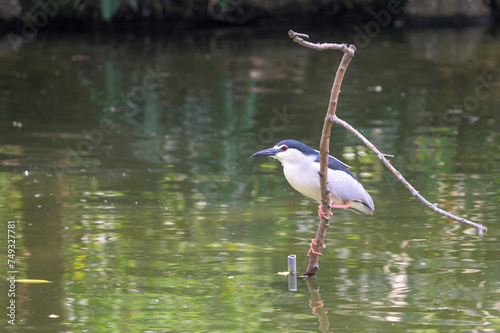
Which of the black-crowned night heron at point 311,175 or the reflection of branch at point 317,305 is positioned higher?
the black-crowned night heron at point 311,175

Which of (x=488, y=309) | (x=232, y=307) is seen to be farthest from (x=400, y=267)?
(x=232, y=307)

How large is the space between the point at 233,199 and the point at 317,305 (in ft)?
7.32

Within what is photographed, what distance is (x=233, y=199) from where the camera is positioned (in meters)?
6.80

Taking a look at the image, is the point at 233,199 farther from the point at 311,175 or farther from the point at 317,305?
the point at 317,305

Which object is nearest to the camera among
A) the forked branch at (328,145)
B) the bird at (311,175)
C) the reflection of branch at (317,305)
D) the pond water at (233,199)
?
the forked branch at (328,145)

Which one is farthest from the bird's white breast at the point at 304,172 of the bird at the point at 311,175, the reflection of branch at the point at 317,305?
the reflection of branch at the point at 317,305

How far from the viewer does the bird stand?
15.8 feet

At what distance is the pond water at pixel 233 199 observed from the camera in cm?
466

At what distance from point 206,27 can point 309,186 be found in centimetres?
1406

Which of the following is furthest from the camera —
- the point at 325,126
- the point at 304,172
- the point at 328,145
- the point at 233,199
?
the point at 233,199

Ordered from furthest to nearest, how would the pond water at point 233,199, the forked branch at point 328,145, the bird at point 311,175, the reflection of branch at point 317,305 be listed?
the bird at point 311,175, the pond water at point 233,199, the reflection of branch at point 317,305, the forked branch at point 328,145

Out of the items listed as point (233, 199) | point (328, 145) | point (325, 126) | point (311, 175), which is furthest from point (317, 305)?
point (233, 199)

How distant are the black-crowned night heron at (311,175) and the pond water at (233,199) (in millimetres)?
486

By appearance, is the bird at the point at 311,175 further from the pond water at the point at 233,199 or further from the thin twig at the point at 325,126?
the pond water at the point at 233,199
